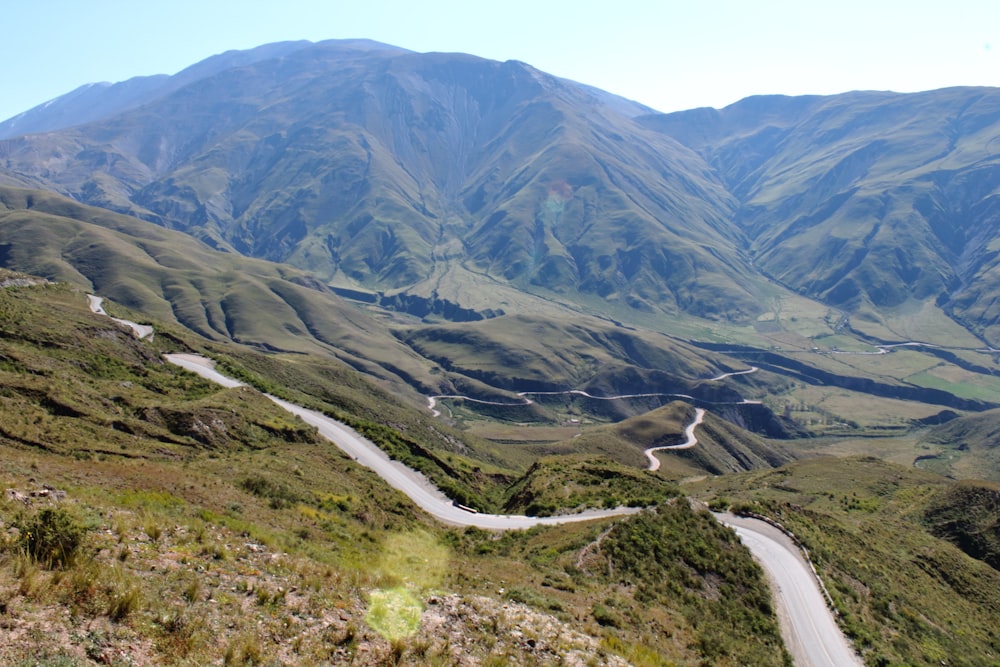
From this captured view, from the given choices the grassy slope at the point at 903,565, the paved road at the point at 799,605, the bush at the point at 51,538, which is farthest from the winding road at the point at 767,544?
the bush at the point at 51,538

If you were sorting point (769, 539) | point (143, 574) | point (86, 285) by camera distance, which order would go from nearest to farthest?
point (143, 574) → point (769, 539) → point (86, 285)

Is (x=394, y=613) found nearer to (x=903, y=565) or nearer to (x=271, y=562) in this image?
(x=271, y=562)

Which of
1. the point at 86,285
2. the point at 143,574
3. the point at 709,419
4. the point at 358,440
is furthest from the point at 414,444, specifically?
the point at 86,285

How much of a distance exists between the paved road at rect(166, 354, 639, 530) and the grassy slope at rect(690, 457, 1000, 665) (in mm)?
13441

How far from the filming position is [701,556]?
3209 cm

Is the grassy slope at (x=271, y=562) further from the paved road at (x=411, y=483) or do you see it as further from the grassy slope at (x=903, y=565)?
the grassy slope at (x=903, y=565)

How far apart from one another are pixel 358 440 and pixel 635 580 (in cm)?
3503

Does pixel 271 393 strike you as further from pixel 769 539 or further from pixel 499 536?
pixel 769 539

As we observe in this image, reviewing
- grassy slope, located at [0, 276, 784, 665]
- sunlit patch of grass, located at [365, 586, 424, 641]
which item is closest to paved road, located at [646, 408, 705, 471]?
grassy slope, located at [0, 276, 784, 665]

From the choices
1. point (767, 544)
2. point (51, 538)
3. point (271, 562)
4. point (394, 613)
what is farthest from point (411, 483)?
point (51, 538)

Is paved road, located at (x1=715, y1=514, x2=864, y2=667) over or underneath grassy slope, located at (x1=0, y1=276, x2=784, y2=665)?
underneath

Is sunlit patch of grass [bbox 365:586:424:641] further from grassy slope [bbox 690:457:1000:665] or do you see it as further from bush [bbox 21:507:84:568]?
grassy slope [bbox 690:457:1000:665]

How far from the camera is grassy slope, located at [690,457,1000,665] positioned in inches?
1310

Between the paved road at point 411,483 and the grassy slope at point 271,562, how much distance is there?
3412 millimetres
